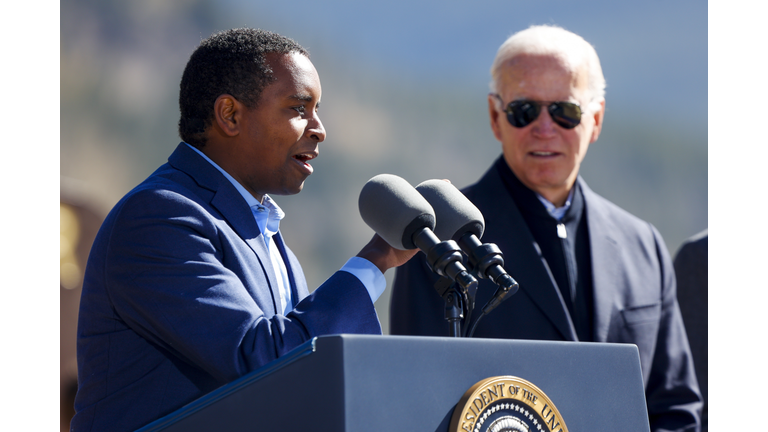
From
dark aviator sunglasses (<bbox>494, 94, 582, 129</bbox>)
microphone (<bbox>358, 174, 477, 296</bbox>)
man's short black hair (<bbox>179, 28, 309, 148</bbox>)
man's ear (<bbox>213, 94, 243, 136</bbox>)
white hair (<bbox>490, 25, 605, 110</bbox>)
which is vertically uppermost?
white hair (<bbox>490, 25, 605, 110</bbox>)

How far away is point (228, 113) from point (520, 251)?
1.37 meters

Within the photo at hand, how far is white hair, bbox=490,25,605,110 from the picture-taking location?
3.08 m

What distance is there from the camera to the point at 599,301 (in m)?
2.78

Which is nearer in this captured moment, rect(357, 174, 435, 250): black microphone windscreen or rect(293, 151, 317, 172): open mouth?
rect(357, 174, 435, 250): black microphone windscreen

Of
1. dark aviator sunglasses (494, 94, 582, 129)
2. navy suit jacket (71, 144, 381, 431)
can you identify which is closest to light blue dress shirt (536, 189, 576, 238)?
dark aviator sunglasses (494, 94, 582, 129)

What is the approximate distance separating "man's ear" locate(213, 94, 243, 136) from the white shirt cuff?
0.60 m

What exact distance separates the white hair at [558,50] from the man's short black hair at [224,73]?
1360 mm

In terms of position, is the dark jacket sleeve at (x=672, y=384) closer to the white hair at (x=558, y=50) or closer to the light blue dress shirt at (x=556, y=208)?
the light blue dress shirt at (x=556, y=208)

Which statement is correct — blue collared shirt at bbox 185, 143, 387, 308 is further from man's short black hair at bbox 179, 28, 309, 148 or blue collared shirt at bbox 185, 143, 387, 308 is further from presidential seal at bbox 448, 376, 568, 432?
presidential seal at bbox 448, 376, 568, 432

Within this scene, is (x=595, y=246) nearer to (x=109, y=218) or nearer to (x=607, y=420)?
(x=607, y=420)

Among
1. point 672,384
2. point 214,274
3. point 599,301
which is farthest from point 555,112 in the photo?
point 214,274

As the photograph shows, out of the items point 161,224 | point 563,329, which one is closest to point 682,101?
point 563,329

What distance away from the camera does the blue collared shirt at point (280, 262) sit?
4.86 feet

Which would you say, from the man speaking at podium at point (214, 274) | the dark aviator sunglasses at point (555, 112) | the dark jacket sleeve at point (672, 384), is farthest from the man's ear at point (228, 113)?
the dark jacket sleeve at point (672, 384)
